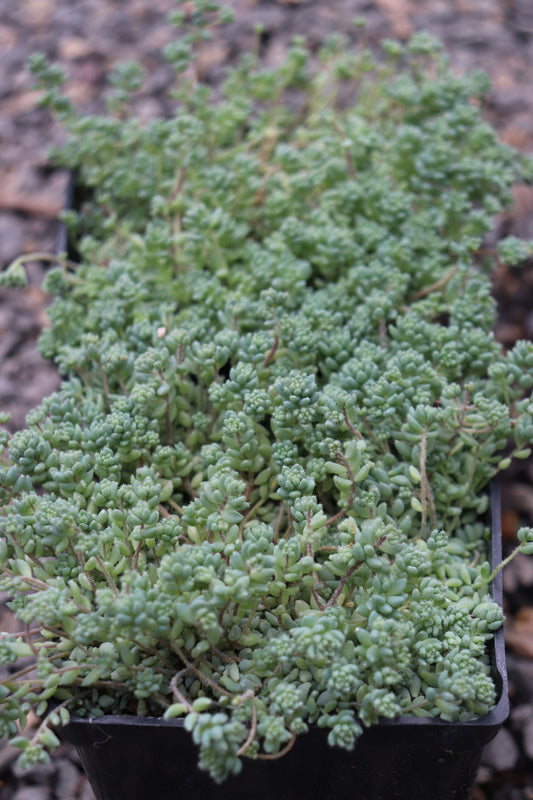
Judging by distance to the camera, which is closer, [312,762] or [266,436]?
[312,762]

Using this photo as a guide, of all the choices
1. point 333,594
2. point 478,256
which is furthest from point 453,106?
point 333,594

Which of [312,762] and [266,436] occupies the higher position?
[266,436]

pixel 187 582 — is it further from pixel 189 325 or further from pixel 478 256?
pixel 478 256

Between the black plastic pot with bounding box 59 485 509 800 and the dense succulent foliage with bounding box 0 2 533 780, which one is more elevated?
the dense succulent foliage with bounding box 0 2 533 780

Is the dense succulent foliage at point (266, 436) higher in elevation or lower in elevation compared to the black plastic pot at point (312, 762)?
higher
